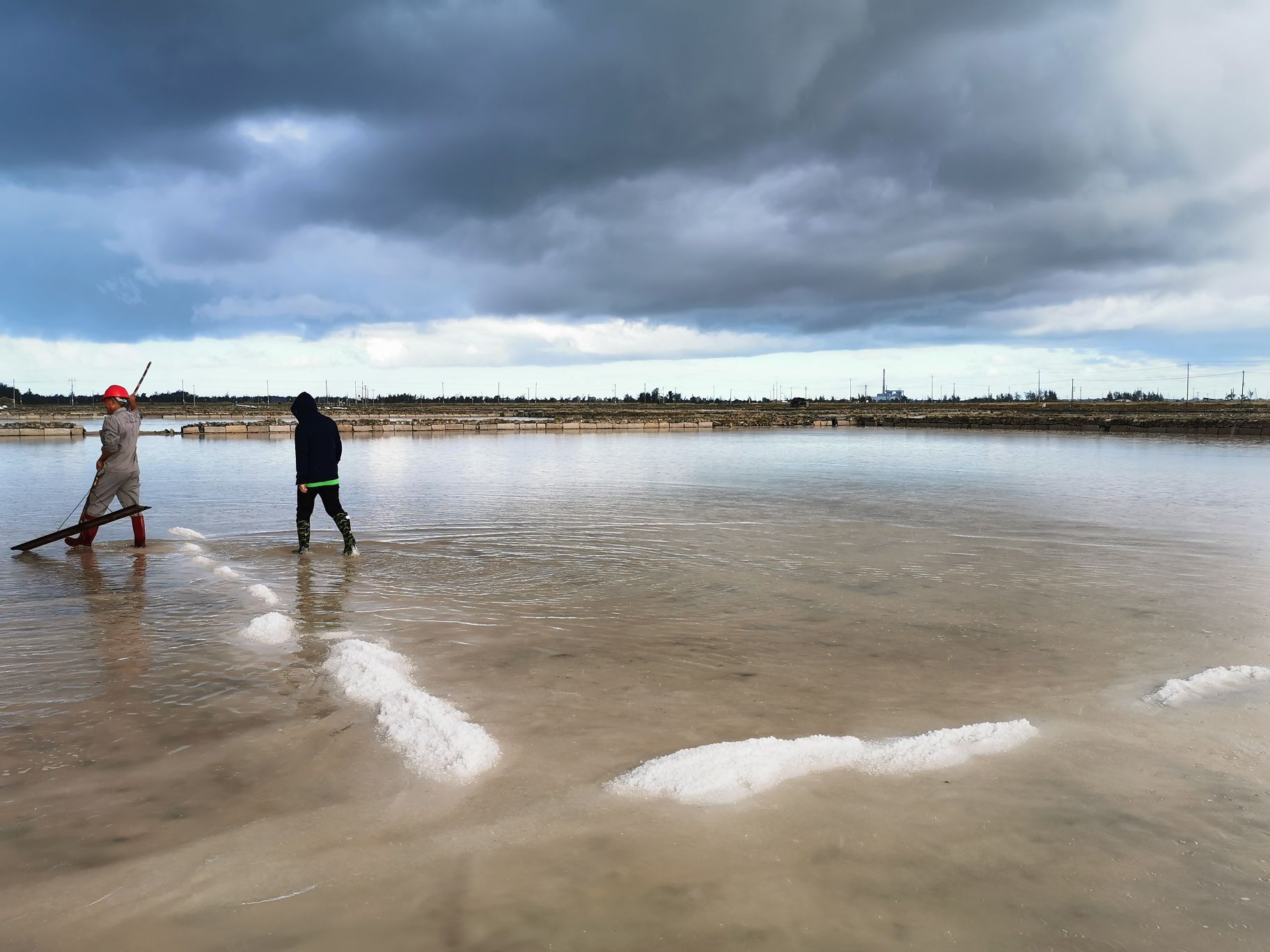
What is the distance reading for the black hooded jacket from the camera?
983 centimetres

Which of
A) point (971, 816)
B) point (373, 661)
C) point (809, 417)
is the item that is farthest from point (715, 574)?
point (809, 417)

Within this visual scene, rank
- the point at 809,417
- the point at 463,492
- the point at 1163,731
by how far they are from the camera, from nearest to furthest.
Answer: the point at 1163,731, the point at 463,492, the point at 809,417

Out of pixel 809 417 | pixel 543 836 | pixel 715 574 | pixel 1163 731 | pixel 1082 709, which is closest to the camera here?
pixel 543 836

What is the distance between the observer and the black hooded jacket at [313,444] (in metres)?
9.83

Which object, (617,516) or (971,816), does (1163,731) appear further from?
(617,516)

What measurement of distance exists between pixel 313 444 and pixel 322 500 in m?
0.70

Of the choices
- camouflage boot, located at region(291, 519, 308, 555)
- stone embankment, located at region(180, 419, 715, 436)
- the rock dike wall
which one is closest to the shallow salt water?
camouflage boot, located at region(291, 519, 308, 555)

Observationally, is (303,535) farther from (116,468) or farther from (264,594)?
(116,468)

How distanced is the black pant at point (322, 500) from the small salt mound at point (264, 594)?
183cm

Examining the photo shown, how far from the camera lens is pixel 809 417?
78.6m

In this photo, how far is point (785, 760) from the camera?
4098 mm

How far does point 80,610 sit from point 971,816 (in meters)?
7.48

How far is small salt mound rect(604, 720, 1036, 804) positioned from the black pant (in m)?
7.02

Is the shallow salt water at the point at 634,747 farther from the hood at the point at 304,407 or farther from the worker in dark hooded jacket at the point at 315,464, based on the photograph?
the hood at the point at 304,407
